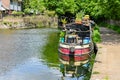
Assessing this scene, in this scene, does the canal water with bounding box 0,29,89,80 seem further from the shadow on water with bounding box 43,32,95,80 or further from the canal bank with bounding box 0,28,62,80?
the shadow on water with bounding box 43,32,95,80

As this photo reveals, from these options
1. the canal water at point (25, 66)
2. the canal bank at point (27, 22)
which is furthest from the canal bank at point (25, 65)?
the canal bank at point (27, 22)

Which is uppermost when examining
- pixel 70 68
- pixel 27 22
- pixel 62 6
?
pixel 70 68

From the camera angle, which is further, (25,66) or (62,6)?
(62,6)

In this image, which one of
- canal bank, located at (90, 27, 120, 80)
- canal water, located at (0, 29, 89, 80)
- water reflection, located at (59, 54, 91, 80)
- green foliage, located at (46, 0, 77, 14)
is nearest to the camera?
canal bank, located at (90, 27, 120, 80)

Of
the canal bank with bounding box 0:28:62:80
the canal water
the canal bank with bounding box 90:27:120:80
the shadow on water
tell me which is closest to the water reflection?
the shadow on water

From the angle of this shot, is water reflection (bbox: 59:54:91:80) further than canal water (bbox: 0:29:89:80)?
Yes

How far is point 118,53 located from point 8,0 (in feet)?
237

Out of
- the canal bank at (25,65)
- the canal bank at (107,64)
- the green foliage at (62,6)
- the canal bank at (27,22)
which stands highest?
the canal bank at (107,64)

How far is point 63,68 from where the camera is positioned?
24.8 meters

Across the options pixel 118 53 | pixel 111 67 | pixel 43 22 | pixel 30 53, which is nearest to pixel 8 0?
pixel 43 22

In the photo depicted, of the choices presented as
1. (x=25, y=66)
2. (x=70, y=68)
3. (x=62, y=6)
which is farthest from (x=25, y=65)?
(x=62, y=6)

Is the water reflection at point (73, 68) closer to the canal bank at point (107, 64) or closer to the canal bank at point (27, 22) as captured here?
the canal bank at point (107, 64)

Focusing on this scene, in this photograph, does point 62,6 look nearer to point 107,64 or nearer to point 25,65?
point 25,65

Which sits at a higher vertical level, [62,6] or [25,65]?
[25,65]
